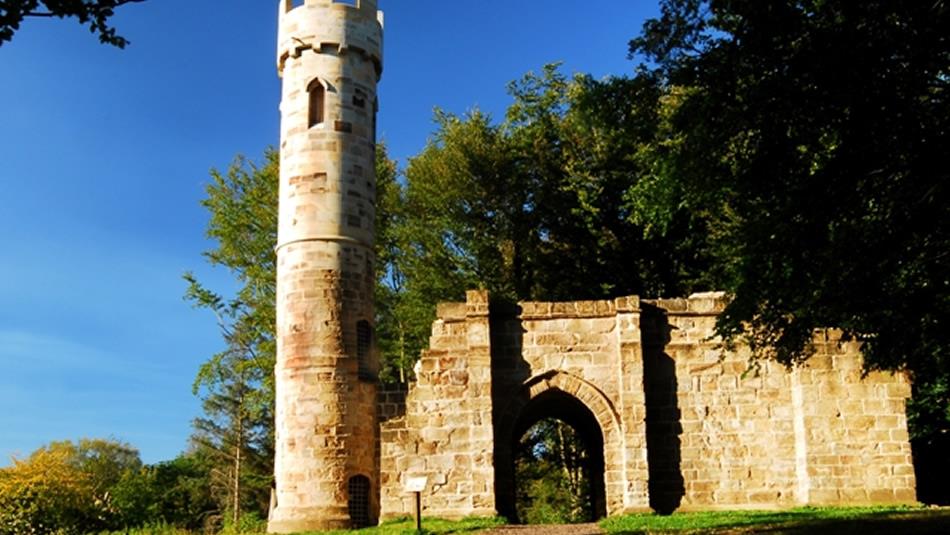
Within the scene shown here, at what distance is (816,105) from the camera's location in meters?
11.0

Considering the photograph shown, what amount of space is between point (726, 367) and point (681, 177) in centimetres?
687

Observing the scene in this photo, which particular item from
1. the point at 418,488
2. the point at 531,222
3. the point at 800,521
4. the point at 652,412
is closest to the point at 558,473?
the point at 531,222

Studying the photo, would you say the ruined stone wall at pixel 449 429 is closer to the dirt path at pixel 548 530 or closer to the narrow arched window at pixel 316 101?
the dirt path at pixel 548 530

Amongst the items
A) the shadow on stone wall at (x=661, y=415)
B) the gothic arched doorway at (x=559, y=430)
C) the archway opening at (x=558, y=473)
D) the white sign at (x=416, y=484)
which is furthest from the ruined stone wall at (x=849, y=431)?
the white sign at (x=416, y=484)

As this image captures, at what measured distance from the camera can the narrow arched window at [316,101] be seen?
68.4 feet

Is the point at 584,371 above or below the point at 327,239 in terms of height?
below

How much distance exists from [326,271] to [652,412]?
718cm

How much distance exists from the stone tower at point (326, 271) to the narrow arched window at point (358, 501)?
0.02 meters

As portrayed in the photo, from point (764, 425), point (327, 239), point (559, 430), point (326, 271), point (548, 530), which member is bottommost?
point (548, 530)

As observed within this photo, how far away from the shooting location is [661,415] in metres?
18.7

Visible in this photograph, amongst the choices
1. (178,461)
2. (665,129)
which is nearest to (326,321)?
(665,129)

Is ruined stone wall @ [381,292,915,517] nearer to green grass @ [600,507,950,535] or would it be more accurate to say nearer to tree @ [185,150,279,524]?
green grass @ [600,507,950,535]

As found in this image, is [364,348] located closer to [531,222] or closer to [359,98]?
[359,98]

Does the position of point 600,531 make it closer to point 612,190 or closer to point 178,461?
point 612,190
